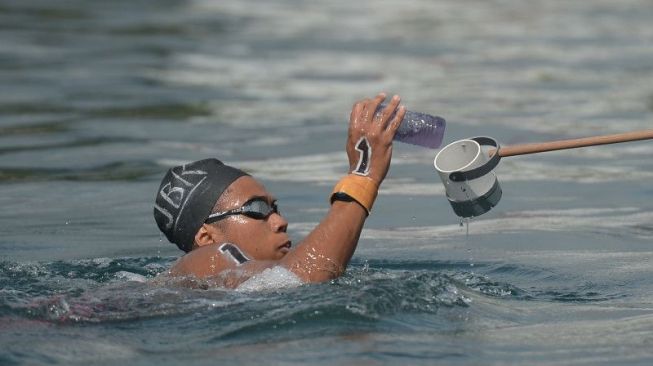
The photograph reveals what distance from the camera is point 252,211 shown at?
24.2ft

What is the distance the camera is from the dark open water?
664 centimetres

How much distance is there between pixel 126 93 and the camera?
1736 centimetres

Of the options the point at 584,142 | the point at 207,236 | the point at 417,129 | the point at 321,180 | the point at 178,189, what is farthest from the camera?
the point at 321,180

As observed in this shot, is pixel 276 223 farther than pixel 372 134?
Yes

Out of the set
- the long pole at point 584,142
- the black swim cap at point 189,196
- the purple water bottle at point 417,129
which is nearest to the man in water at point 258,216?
the black swim cap at point 189,196

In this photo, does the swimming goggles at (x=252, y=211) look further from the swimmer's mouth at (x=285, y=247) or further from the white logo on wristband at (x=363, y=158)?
the white logo on wristband at (x=363, y=158)

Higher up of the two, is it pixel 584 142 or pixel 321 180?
pixel 584 142

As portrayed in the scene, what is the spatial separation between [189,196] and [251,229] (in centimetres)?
43

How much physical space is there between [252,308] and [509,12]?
23149mm

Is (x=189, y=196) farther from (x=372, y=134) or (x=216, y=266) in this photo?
(x=372, y=134)

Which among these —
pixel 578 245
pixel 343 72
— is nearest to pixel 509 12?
pixel 343 72

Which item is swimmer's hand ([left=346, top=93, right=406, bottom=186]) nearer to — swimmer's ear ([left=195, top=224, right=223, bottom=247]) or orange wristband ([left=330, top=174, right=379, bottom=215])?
orange wristband ([left=330, top=174, right=379, bottom=215])

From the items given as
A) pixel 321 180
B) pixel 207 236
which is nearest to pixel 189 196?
pixel 207 236

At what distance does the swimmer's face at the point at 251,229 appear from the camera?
734 centimetres
